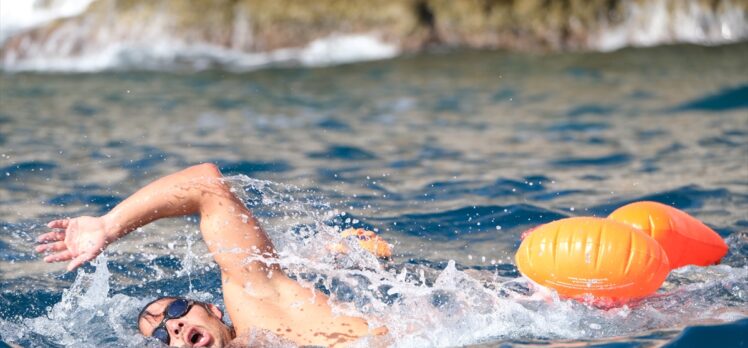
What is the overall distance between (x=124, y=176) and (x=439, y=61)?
651 centimetres

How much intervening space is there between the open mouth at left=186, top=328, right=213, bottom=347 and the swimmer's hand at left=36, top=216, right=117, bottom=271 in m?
0.51

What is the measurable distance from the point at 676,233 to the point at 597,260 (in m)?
0.83

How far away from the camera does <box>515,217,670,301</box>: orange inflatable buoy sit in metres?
4.43

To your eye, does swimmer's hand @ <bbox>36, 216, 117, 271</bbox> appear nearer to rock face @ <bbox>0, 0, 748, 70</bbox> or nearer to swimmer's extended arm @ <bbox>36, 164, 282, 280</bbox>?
swimmer's extended arm @ <bbox>36, 164, 282, 280</bbox>

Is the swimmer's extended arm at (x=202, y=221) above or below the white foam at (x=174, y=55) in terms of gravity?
below

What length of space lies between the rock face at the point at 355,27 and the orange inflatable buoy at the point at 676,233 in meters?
8.87

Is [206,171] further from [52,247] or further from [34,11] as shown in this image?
[34,11]

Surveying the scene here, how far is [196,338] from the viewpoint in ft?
13.6

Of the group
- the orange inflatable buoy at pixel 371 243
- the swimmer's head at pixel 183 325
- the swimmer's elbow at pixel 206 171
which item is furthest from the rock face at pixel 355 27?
→ the swimmer's head at pixel 183 325

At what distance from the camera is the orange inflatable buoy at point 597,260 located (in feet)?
14.5

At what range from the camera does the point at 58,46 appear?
13.8 metres

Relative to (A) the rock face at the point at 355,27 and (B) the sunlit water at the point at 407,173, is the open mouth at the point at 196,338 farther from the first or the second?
(A) the rock face at the point at 355,27

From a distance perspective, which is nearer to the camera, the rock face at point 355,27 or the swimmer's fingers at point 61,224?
the swimmer's fingers at point 61,224

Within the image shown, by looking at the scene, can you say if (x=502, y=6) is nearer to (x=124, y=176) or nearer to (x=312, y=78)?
(x=312, y=78)
